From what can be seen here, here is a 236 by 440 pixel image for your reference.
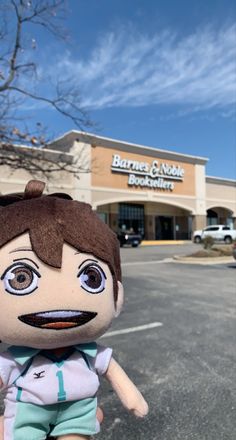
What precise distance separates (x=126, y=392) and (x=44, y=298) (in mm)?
712

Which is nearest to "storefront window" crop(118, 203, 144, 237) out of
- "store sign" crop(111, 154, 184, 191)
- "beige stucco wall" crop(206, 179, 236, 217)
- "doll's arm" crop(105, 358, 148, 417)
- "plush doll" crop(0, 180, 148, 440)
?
"store sign" crop(111, 154, 184, 191)

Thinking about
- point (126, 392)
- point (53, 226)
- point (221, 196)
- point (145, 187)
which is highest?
point (145, 187)

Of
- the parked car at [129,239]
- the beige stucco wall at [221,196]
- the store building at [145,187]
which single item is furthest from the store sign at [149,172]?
the parked car at [129,239]

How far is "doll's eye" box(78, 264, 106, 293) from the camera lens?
1798 millimetres

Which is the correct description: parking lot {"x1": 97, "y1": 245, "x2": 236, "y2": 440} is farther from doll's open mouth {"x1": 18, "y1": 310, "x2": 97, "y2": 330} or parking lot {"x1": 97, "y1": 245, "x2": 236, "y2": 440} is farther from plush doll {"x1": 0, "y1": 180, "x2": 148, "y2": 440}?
doll's open mouth {"x1": 18, "y1": 310, "x2": 97, "y2": 330}

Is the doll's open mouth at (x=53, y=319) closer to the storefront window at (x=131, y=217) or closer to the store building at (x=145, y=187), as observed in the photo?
the store building at (x=145, y=187)

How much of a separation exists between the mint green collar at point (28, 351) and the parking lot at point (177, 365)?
105cm

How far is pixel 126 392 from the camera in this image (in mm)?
1958

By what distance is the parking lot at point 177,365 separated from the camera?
8.92 ft

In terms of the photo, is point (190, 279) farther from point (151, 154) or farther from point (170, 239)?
point (170, 239)

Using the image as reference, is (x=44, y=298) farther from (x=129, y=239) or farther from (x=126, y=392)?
(x=129, y=239)

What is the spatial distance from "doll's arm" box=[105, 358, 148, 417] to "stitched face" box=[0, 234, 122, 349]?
33 centimetres

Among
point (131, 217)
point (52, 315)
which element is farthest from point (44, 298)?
point (131, 217)

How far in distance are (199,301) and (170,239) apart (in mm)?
33783
